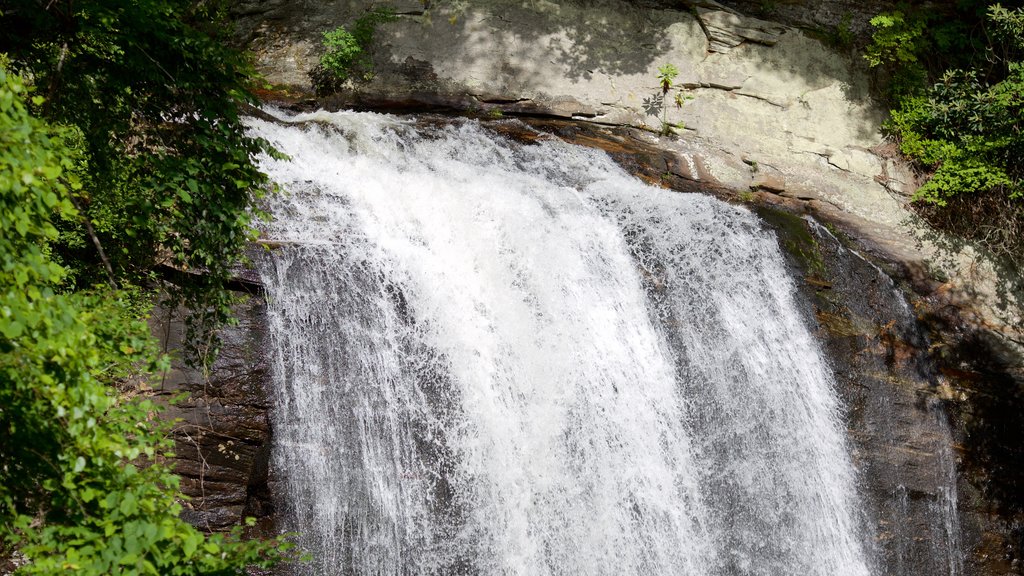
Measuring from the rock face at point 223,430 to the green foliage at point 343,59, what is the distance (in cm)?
444

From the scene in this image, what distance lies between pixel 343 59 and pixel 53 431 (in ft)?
23.9

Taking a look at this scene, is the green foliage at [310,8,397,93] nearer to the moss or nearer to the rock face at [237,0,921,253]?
the rock face at [237,0,921,253]

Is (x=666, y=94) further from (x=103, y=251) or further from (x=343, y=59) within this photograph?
(x=103, y=251)

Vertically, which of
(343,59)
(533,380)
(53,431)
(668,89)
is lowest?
(533,380)

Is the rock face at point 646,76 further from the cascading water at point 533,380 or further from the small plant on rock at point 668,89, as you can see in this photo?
the cascading water at point 533,380

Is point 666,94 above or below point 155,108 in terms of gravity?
below

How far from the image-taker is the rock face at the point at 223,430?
5.76m

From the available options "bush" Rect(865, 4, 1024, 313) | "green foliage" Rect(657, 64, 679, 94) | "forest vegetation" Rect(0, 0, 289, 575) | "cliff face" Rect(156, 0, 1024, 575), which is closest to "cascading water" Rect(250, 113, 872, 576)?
"cliff face" Rect(156, 0, 1024, 575)

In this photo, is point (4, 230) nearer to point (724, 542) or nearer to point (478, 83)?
point (724, 542)

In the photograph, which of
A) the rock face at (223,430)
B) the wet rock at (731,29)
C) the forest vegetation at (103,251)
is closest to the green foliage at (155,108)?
the forest vegetation at (103,251)

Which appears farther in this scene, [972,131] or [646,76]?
[646,76]

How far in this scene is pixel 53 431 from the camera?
3.17m

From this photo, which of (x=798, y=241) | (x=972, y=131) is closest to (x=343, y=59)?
(x=798, y=241)

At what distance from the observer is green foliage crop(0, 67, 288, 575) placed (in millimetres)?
2980
